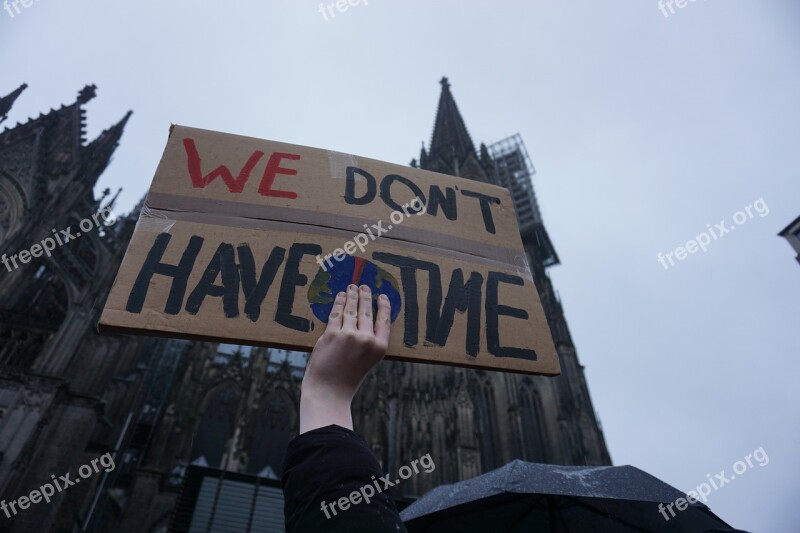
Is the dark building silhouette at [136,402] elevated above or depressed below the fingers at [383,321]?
above

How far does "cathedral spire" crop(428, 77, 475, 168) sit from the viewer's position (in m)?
31.9

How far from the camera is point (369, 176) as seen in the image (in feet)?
7.19

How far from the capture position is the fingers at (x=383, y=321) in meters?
1.36

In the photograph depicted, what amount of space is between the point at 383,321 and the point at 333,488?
617mm

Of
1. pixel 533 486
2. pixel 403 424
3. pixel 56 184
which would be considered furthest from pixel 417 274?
pixel 56 184

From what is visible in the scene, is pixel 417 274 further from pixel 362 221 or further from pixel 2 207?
pixel 2 207

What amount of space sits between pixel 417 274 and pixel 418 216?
1.19ft

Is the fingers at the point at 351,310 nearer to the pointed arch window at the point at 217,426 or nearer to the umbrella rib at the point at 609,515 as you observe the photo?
the umbrella rib at the point at 609,515

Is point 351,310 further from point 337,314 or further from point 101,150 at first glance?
point 101,150

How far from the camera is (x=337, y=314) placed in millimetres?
1442

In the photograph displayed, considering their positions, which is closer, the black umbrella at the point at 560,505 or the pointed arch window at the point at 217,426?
the black umbrella at the point at 560,505

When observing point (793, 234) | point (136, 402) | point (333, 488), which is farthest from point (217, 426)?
point (793, 234)

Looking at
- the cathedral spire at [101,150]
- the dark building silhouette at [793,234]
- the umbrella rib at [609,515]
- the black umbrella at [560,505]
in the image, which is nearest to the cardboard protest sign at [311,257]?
the black umbrella at [560,505]

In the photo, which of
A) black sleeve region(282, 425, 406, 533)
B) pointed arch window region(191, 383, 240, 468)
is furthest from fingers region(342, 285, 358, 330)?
Answer: pointed arch window region(191, 383, 240, 468)
